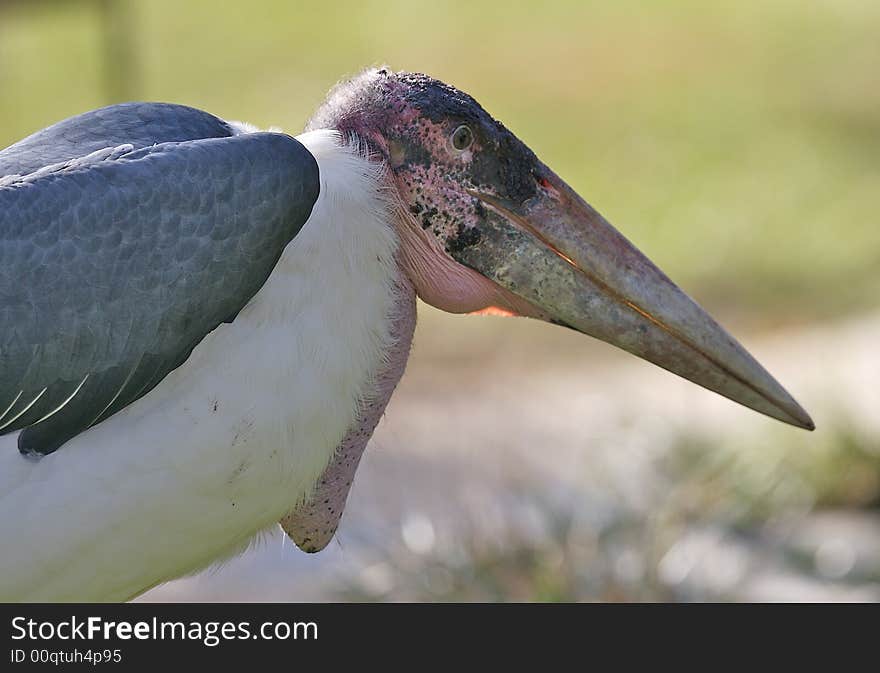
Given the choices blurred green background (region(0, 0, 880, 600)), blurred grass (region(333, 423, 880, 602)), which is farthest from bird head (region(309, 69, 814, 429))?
blurred grass (region(333, 423, 880, 602))

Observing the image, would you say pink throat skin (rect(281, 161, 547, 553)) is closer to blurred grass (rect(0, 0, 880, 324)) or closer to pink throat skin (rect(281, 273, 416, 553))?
pink throat skin (rect(281, 273, 416, 553))

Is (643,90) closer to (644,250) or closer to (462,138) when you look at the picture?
(644,250)

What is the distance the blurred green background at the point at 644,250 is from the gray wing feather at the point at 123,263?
0.75 m

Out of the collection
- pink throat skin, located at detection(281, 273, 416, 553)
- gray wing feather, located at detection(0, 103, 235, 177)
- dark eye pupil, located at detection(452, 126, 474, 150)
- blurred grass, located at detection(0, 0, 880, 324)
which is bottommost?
blurred grass, located at detection(0, 0, 880, 324)

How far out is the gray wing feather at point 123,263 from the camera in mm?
2307

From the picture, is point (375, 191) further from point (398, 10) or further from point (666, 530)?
point (398, 10)

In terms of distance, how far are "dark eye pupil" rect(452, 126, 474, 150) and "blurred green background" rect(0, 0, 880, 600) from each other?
72cm

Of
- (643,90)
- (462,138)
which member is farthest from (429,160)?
(643,90)

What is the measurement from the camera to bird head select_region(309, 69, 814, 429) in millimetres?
2570

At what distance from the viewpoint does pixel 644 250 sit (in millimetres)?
8148

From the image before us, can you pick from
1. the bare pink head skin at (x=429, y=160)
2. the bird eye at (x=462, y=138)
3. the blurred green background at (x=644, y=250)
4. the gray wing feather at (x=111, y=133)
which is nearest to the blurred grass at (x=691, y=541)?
the blurred green background at (x=644, y=250)

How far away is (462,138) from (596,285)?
334 millimetres
